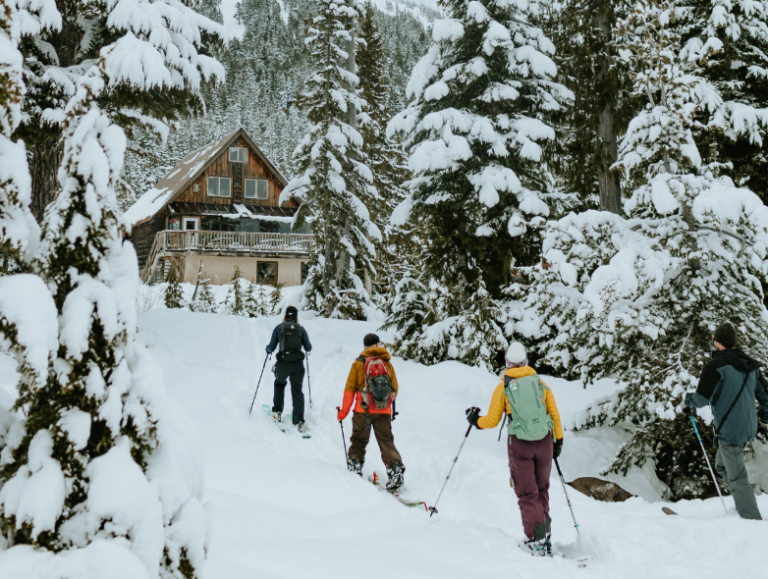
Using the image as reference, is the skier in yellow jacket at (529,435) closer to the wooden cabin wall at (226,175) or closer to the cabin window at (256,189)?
the wooden cabin wall at (226,175)

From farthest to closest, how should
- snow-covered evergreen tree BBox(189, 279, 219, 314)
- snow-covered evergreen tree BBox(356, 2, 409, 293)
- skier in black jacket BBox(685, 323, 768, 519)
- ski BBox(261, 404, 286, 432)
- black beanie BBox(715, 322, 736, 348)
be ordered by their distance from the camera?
snow-covered evergreen tree BBox(356, 2, 409, 293), snow-covered evergreen tree BBox(189, 279, 219, 314), ski BBox(261, 404, 286, 432), black beanie BBox(715, 322, 736, 348), skier in black jacket BBox(685, 323, 768, 519)

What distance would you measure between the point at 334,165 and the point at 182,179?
25592 mm

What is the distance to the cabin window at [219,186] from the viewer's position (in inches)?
1636

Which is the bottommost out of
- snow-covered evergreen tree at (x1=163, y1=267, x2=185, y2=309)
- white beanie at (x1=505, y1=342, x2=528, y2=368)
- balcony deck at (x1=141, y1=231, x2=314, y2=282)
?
snow-covered evergreen tree at (x1=163, y1=267, x2=185, y2=309)

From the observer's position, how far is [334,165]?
1991cm

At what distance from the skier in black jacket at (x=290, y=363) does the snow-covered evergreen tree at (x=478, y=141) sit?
422 cm

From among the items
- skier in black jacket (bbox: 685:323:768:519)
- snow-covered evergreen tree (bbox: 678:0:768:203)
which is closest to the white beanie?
skier in black jacket (bbox: 685:323:768:519)

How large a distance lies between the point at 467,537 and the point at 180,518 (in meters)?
3.37

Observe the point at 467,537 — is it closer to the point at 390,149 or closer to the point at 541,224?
the point at 541,224

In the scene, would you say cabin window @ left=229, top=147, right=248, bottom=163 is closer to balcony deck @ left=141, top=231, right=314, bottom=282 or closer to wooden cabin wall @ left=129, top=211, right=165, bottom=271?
wooden cabin wall @ left=129, top=211, right=165, bottom=271

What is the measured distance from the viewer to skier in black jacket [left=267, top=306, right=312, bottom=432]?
9.89m

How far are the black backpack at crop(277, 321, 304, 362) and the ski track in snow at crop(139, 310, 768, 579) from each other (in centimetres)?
115

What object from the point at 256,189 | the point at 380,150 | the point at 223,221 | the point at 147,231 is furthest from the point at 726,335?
the point at 147,231

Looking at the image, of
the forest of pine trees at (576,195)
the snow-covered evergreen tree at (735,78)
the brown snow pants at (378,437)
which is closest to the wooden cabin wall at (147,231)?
the forest of pine trees at (576,195)
